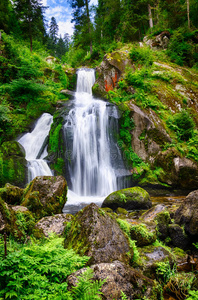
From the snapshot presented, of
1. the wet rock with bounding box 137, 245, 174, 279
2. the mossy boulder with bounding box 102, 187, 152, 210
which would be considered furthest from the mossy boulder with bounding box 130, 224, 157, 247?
the mossy boulder with bounding box 102, 187, 152, 210

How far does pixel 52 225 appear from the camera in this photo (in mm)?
4293

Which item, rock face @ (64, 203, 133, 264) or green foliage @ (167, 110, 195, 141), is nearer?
rock face @ (64, 203, 133, 264)

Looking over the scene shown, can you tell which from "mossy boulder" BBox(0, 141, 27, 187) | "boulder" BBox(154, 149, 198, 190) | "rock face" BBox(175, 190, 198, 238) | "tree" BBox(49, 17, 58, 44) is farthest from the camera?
"tree" BBox(49, 17, 58, 44)

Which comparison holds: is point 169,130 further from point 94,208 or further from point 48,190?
point 94,208

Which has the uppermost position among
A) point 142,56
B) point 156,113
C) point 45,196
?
point 142,56

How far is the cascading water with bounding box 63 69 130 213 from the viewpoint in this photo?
37.4 ft

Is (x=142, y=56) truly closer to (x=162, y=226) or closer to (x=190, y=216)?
(x=190, y=216)

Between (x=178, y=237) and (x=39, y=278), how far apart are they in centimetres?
423

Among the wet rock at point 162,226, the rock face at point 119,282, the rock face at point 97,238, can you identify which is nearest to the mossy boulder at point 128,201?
the wet rock at point 162,226

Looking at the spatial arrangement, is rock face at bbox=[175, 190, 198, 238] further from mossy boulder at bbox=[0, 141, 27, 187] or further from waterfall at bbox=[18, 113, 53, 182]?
mossy boulder at bbox=[0, 141, 27, 187]

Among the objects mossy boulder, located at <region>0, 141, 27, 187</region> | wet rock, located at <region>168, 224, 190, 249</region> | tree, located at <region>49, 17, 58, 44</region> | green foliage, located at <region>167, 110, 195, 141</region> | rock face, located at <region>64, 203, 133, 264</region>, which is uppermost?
tree, located at <region>49, 17, 58, 44</region>

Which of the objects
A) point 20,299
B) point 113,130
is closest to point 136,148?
point 113,130

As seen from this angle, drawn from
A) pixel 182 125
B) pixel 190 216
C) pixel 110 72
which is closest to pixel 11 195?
pixel 190 216

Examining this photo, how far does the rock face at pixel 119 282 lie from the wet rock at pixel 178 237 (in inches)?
98.2
